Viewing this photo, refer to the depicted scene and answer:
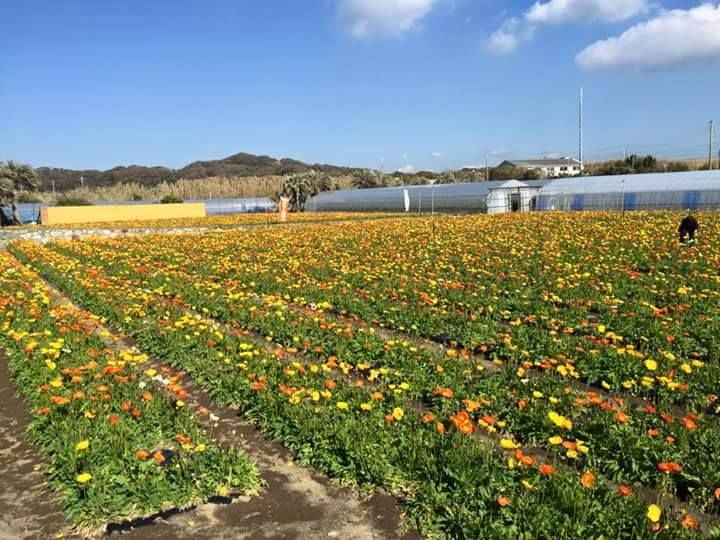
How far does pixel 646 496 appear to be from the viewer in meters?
3.75

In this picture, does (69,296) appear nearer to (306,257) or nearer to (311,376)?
(306,257)

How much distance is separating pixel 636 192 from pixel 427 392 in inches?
1634

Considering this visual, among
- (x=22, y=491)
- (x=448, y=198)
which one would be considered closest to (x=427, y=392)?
(x=22, y=491)

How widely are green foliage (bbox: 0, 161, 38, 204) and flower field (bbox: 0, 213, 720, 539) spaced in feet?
153

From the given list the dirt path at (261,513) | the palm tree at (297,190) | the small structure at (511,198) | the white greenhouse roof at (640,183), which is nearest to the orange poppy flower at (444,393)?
the dirt path at (261,513)

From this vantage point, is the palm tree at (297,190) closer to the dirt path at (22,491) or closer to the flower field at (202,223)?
the flower field at (202,223)

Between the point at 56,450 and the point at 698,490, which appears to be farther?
the point at 56,450

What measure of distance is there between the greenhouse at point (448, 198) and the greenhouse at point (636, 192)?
2022 mm

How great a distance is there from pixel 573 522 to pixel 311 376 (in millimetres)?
3028

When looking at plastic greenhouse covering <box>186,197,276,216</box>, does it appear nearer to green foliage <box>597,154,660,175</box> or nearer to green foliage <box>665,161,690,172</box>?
green foliage <box>597,154,660,175</box>

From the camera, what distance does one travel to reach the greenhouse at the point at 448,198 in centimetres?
4762

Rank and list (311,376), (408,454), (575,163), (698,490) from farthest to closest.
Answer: (575,163) → (311,376) → (408,454) → (698,490)

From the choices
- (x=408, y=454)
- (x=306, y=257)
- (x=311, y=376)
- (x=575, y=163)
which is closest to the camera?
(x=408, y=454)

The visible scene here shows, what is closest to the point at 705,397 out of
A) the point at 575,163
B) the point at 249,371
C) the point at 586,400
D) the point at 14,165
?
the point at 586,400
